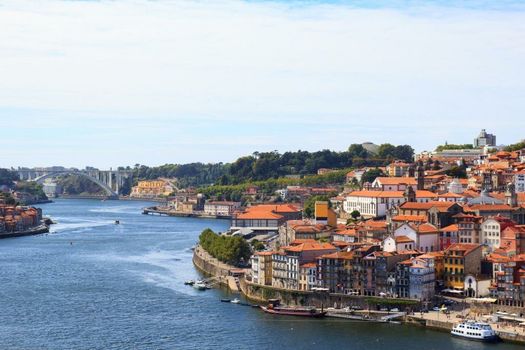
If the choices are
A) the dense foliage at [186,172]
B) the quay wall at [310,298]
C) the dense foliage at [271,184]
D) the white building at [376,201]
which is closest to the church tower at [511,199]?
the white building at [376,201]

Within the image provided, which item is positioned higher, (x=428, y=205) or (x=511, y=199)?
(x=511, y=199)

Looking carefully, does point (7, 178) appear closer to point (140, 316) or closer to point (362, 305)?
point (140, 316)

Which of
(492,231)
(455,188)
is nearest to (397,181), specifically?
(455,188)

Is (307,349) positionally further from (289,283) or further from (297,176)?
(297,176)

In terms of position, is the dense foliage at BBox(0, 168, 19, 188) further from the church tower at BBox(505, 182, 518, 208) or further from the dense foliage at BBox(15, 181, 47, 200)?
the church tower at BBox(505, 182, 518, 208)

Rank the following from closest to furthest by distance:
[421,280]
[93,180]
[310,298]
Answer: [421,280], [310,298], [93,180]

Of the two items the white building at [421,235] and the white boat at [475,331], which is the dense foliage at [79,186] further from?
the white boat at [475,331]
